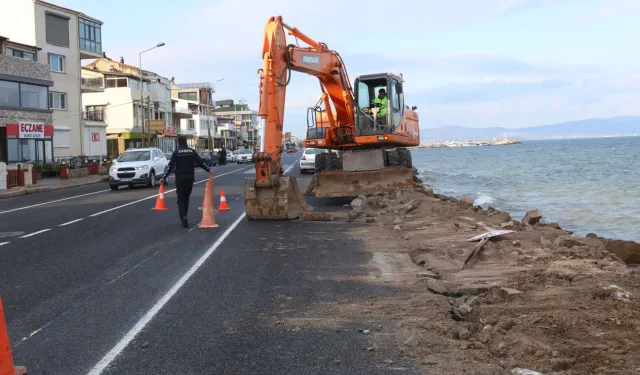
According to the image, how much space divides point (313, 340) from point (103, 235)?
8183 millimetres

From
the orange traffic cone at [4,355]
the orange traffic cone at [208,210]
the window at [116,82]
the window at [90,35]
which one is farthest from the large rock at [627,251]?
the window at [116,82]

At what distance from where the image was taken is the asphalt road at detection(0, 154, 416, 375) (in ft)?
17.3

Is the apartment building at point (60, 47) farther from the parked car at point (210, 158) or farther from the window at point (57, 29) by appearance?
the parked car at point (210, 158)

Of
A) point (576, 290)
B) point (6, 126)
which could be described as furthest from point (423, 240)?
point (6, 126)

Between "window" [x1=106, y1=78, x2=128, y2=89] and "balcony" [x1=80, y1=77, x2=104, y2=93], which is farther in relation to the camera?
"window" [x1=106, y1=78, x2=128, y2=89]

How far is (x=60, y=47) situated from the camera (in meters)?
48.7

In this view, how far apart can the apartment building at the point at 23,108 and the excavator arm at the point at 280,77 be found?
23807mm

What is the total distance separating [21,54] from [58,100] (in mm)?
7612

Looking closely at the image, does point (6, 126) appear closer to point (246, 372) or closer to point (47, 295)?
point (47, 295)

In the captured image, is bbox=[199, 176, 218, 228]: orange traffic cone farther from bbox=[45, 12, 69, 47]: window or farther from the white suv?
bbox=[45, 12, 69, 47]: window

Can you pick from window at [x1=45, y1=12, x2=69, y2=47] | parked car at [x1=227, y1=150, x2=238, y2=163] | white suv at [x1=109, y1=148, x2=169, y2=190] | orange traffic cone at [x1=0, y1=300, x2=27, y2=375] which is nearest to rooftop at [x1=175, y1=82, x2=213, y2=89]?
parked car at [x1=227, y1=150, x2=238, y2=163]

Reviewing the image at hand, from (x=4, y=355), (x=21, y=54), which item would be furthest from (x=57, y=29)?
(x=4, y=355)

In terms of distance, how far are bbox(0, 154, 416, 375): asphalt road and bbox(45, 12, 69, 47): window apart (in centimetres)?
3868

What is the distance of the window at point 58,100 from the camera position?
48.1 m
